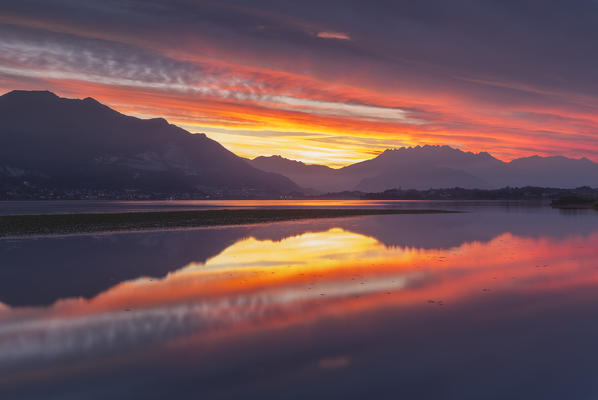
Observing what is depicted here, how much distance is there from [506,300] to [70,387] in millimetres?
13748

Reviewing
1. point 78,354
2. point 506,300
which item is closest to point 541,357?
point 506,300

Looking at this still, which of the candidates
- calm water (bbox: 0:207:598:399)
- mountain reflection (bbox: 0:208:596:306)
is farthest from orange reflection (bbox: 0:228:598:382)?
mountain reflection (bbox: 0:208:596:306)

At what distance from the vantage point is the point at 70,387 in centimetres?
809

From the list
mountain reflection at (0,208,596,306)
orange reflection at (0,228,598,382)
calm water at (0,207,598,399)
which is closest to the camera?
calm water at (0,207,598,399)

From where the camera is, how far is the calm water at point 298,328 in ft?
27.1

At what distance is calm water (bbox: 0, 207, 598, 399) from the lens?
8.26 meters

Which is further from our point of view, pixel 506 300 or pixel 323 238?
pixel 323 238

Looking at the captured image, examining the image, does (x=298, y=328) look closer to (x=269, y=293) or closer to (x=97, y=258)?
(x=269, y=293)

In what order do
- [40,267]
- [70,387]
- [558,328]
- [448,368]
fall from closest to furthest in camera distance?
1. [70,387]
2. [448,368]
3. [558,328]
4. [40,267]

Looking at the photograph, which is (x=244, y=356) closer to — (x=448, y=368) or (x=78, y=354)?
(x=78, y=354)

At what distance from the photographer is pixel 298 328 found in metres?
11.6

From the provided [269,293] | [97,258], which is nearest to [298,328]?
[269,293]

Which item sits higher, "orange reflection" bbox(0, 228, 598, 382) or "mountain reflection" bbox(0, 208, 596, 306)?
"orange reflection" bbox(0, 228, 598, 382)

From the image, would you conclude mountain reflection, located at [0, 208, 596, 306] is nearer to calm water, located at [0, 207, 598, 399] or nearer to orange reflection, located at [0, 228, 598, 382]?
calm water, located at [0, 207, 598, 399]
